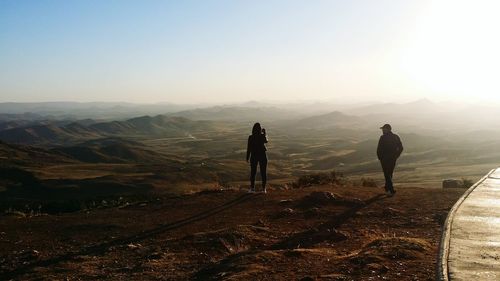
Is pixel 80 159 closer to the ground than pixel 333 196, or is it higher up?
closer to the ground

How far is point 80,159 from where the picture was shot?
340 feet

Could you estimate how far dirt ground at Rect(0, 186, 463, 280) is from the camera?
6.56 metres

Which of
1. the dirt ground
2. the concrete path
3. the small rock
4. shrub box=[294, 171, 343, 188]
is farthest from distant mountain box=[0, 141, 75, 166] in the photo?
the concrete path

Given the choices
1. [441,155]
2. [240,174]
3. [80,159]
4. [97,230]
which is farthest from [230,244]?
[80,159]

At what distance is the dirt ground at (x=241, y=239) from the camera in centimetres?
656

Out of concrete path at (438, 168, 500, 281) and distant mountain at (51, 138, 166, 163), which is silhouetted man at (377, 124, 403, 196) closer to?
concrete path at (438, 168, 500, 281)

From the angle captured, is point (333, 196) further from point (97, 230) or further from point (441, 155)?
point (441, 155)

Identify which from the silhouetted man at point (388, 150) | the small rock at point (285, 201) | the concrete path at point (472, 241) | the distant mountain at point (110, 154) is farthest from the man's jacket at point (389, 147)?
the distant mountain at point (110, 154)

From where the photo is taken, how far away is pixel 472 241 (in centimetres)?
537

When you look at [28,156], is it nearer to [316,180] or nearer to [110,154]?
[110,154]

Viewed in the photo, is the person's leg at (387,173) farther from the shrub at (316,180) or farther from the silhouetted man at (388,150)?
the shrub at (316,180)

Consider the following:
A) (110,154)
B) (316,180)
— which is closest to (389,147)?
(316,180)

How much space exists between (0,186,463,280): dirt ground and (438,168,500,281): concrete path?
22.1 inches

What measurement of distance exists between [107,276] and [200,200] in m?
6.15
